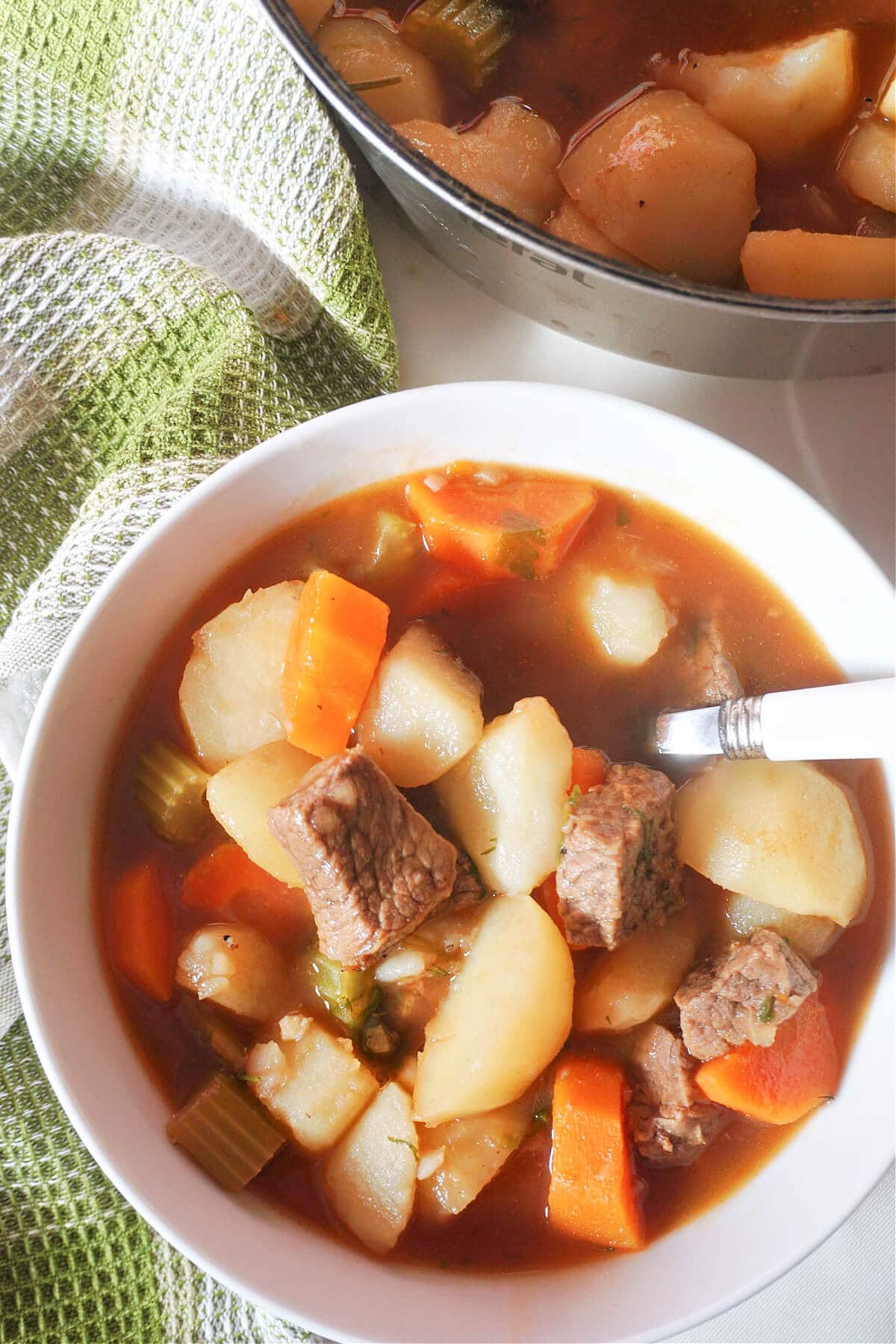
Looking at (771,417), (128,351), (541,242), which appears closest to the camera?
(541,242)

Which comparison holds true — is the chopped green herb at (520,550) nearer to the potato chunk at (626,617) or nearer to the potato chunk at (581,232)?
the potato chunk at (626,617)

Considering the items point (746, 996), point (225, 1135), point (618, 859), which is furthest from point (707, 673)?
point (225, 1135)

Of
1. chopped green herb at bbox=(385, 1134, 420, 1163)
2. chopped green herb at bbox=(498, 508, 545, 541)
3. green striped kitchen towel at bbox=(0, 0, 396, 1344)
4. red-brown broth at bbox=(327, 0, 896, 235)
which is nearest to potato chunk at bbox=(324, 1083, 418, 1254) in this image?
chopped green herb at bbox=(385, 1134, 420, 1163)

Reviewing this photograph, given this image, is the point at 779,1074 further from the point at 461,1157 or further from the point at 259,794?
the point at 259,794

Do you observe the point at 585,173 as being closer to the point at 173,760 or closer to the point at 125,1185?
the point at 173,760

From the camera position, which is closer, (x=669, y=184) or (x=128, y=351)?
(x=669, y=184)

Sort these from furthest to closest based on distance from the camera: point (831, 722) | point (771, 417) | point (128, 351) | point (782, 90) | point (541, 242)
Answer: point (771, 417) → point (128, 351) → point (782, 90) → point (831, 722) → point (541, 242)

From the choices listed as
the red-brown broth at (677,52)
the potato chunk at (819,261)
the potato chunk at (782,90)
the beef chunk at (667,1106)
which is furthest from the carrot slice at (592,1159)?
the potato chunk at (782,90)
